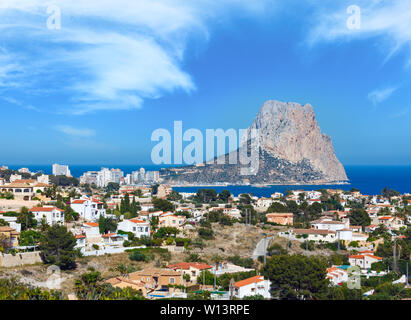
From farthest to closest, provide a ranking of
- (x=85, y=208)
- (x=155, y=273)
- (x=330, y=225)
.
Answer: (x=330, y=225)
(x=85, y=208)
(x=155, y=273)

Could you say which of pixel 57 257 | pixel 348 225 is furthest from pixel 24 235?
pixel 348 225

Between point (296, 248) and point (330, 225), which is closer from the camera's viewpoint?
point (296, 248)

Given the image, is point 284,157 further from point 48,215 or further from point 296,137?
point 48,215

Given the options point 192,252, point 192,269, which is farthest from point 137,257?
point 192,252

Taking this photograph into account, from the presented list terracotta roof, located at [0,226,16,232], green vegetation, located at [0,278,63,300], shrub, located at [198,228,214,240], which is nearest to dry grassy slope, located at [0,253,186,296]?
green vegetation, located at [0,278,63,300]

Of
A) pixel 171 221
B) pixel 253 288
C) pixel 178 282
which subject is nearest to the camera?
pixel 253 288

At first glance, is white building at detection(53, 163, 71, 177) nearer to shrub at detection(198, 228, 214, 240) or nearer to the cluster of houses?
shrub at detection(198, 228, 214, 240)

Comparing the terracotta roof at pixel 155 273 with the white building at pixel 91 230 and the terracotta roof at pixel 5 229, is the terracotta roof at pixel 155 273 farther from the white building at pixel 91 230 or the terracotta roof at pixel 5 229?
the terracotta roof at pixel 5 229
